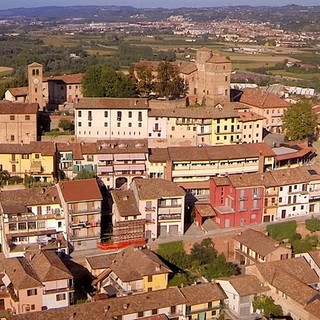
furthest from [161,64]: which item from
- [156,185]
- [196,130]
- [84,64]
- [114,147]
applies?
[84,64]

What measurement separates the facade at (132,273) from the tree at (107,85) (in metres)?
15.8

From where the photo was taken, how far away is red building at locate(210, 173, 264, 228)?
34.3m

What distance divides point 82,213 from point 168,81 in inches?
636

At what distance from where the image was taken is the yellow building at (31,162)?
117ft

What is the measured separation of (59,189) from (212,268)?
8508 millimetres

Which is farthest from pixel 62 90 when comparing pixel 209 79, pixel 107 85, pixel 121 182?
pixel 121 182

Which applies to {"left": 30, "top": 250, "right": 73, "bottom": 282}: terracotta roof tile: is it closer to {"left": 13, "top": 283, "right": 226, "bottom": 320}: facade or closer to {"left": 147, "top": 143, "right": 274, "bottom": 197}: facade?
{"left": 13, "top": 283, "right": 226, "bottom": 320}: facade

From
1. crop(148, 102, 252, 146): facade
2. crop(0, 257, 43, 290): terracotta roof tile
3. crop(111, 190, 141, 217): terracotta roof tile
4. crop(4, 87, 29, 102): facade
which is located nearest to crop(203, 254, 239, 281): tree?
crop(111, 190, 141, 217): terracotta roof tile

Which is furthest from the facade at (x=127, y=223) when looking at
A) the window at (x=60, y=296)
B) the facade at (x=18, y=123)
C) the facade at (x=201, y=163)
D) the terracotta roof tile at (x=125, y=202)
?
the facade at (x=18, y=123)

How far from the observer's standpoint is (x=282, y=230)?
34594 mm

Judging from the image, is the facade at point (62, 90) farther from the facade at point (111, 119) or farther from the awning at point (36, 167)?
the awning at point (36, 167)

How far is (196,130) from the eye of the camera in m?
40.1

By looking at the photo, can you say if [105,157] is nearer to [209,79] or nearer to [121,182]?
[121,182]

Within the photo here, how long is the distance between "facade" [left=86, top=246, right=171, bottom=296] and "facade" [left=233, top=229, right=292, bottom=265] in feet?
16.3
